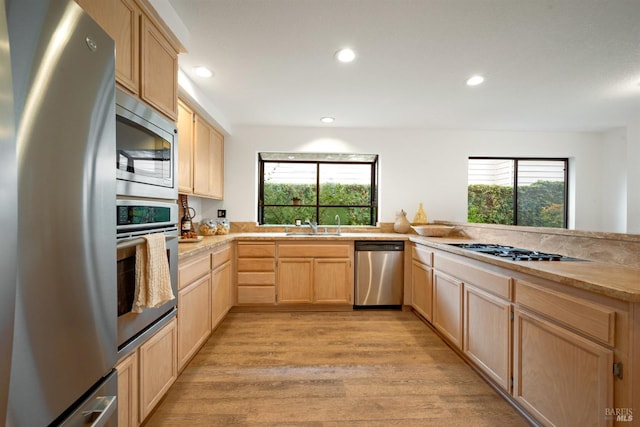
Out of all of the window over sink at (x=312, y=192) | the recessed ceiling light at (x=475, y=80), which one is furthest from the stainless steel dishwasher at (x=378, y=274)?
the recessed ceiling light at (x=475, y=80)

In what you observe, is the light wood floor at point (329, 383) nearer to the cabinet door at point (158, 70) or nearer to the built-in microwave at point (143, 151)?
the built-in microwave at point (143, 151)

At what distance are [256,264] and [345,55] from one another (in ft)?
7.39

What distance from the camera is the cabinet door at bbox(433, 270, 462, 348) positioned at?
2.06 m

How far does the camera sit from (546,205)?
393 cm

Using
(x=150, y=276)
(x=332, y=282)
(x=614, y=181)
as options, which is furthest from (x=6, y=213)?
(x=614, y=181)

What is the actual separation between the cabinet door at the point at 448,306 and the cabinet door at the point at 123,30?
8.11 ft

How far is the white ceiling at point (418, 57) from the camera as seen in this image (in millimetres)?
1562

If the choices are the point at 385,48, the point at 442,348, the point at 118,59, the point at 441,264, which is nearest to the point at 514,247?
the point at 441,264

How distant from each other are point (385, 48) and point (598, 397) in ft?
7.25

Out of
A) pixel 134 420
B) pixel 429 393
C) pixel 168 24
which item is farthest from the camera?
pixel 429 393

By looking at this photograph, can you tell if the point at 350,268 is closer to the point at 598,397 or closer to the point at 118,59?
the point at 598,397

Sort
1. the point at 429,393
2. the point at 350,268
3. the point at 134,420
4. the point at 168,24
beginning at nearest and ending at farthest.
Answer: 1. the point at 134,420
2. the point at 168,24
3. the point at 429,393
4. the point at 350,268

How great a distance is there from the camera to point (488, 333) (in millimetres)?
1708

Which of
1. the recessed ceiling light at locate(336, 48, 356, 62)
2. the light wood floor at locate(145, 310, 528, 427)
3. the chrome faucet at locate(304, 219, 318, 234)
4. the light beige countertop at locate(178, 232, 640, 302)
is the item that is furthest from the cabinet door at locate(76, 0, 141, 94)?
the chrome faucet at locate(304, 219, 318, 234)
